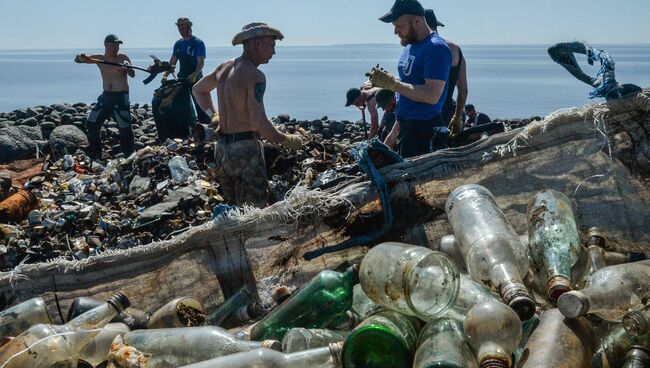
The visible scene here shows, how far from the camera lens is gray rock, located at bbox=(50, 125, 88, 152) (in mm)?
13375

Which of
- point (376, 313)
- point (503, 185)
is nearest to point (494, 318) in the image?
point (376, 313)

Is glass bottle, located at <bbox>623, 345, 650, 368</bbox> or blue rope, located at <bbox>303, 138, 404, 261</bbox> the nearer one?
glass bottle, located at <bbox>623, 345, 650, 368</bbox>

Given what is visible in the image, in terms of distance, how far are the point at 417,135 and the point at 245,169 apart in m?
1.39

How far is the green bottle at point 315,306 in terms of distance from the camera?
309 cm

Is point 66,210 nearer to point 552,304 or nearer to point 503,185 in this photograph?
point 503,185

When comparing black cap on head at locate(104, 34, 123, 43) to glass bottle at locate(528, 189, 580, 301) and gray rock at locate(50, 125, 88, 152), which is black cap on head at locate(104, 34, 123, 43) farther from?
glass bottle at locate(528, 189, 580, 301)

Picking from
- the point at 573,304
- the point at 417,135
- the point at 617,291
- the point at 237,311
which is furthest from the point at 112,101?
the point at 573,304

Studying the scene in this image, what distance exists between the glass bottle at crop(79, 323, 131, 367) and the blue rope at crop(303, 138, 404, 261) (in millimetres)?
971

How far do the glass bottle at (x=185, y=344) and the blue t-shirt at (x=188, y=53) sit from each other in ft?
33.5

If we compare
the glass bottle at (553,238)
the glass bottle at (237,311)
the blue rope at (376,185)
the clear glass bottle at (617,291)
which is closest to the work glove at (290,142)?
the blue rope at (376,185)

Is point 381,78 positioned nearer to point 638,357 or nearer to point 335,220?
point 335,220

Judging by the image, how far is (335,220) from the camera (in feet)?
12.4

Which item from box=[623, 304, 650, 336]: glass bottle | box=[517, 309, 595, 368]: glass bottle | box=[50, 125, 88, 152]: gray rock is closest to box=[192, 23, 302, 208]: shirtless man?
box=[517, 309, 595, 368]: glass bottle

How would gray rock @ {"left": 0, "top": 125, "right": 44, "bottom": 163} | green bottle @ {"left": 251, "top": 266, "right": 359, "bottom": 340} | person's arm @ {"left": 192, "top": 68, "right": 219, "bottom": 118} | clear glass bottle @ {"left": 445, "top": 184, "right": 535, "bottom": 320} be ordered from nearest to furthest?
clear glass bottle @ {"left": 445, "top": 184, "right": 535, "bottom": 320}, green bottle @ {"left": 251, "top": 266, "right": 359, "bottom": 340}, person's arm @ {"left": 192, "top": 68, "right": 219, "bottom": 118}, gray rock @ {"left": 0, "top": 125, "right": 44, "bottom": 163}
